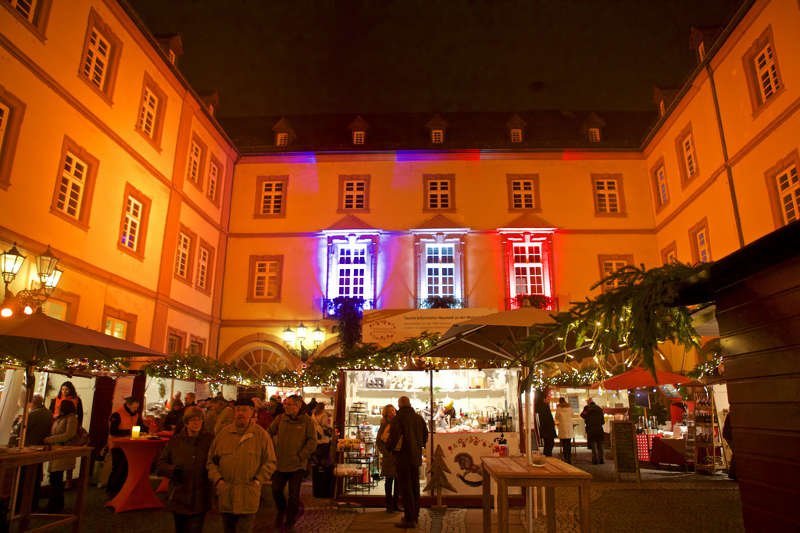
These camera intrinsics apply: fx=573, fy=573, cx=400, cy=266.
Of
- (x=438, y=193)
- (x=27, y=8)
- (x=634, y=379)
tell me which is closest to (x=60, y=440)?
(x=27, y=8)

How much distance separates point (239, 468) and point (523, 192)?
19.8 meters

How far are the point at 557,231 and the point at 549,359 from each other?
16.3 m

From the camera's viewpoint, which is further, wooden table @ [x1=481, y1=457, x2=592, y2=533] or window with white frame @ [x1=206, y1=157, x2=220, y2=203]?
window with white frame @ [x1=206, y1=157, x2=220, y2=203]

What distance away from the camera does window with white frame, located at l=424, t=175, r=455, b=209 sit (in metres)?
23.4

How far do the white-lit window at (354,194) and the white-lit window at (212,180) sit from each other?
16.5 feet

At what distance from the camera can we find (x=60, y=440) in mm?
8234

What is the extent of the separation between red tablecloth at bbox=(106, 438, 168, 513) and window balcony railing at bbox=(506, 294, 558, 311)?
1481 cm

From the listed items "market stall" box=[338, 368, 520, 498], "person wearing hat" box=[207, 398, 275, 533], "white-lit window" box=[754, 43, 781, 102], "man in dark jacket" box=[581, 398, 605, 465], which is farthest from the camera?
"man in dark jacket" box=[581, 398, 605, 465]

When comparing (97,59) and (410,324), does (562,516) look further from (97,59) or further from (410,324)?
(97,59)

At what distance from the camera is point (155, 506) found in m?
8.88

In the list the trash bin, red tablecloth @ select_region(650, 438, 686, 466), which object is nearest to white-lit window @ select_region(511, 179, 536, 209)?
red tablecloth @ select_region(650, 438, 686, 466)

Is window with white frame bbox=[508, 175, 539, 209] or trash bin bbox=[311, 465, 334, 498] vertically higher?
window with white frame bbox=[508, 175, 539, 209]

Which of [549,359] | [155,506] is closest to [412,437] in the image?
[549,359]

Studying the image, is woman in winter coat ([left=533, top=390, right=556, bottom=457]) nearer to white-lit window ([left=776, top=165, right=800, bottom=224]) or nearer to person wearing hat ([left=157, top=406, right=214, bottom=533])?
white-lit window ([left=776, top=165, right=800, bottom=224])
